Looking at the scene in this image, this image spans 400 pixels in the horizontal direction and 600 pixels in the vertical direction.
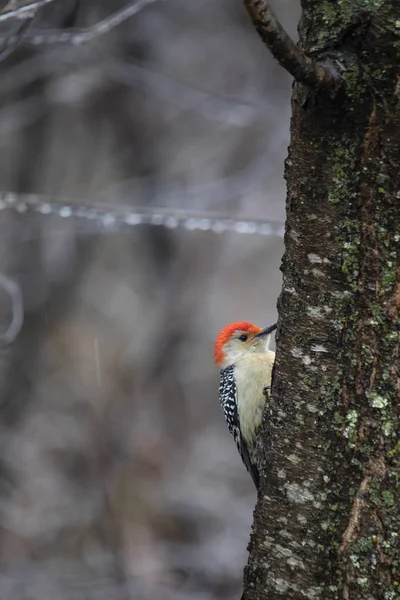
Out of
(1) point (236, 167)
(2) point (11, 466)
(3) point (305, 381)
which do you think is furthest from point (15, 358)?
(3) point (305, 381)

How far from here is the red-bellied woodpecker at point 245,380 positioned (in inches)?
180

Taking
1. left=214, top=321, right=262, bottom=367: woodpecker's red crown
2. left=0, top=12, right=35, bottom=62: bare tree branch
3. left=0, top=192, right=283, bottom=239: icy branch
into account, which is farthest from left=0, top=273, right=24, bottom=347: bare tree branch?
left=0, top=12, right=35, bottom=62: bare tree branch

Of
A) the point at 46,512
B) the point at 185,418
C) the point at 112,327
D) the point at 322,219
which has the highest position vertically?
the point at 112,327

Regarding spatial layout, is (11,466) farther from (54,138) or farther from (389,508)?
(389,508)

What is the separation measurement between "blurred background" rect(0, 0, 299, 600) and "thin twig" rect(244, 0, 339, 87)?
18.2ft

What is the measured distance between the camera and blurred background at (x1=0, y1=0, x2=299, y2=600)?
312 inches

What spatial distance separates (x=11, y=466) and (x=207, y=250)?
12.2ft

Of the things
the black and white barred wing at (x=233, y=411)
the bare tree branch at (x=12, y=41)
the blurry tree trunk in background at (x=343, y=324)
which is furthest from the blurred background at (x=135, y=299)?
the blurry tree trunk in background at (x=343, y=324)

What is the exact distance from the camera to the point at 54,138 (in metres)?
9.12

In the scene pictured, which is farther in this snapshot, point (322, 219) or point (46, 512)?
point (46, 512)

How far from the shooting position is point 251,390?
461 centimetres

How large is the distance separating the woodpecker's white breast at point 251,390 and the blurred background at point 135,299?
2.90 m

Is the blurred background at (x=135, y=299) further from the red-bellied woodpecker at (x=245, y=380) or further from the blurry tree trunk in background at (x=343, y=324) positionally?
the blurry tree trunk in background at (x=343, y=324)

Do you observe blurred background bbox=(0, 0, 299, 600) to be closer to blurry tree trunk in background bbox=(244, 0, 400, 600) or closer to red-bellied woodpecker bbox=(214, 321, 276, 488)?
red-bellied woodpecker bbox=(214, 321, 276, 488)
